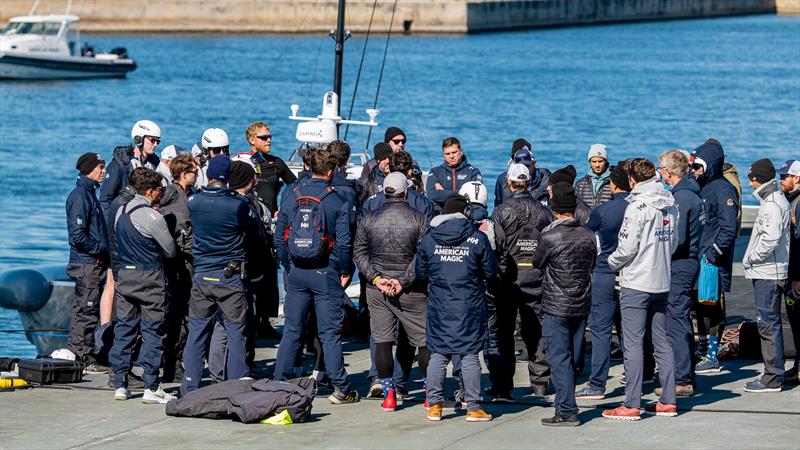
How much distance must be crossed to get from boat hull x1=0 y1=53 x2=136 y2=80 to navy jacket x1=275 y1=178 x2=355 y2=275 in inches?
2354

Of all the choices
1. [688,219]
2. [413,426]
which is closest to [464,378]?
[413,426]

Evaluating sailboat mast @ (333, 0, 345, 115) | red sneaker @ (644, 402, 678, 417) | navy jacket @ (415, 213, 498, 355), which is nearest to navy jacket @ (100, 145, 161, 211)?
navy jacket @ (415, 213, 498, 355)

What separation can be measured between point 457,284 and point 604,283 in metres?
1.19

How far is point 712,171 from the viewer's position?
10750 mm

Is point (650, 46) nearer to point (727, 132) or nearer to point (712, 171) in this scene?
point (727, 132)

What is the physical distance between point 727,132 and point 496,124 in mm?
9202

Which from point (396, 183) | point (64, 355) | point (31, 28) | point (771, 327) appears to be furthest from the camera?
point (31, 28)

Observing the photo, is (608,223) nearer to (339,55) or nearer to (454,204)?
(454,204)

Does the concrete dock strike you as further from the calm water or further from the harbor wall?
the harbor wall

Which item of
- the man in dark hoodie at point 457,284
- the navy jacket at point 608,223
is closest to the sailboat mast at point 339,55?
the navy jacket at point 608,223

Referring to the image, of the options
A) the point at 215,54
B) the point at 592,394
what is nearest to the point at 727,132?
the point at 215,54

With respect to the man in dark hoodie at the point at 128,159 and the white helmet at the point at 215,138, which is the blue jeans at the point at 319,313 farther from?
the man in dark hoodie at the point at 128,159

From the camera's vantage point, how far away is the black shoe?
9336mm

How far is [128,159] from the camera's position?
459 inches
